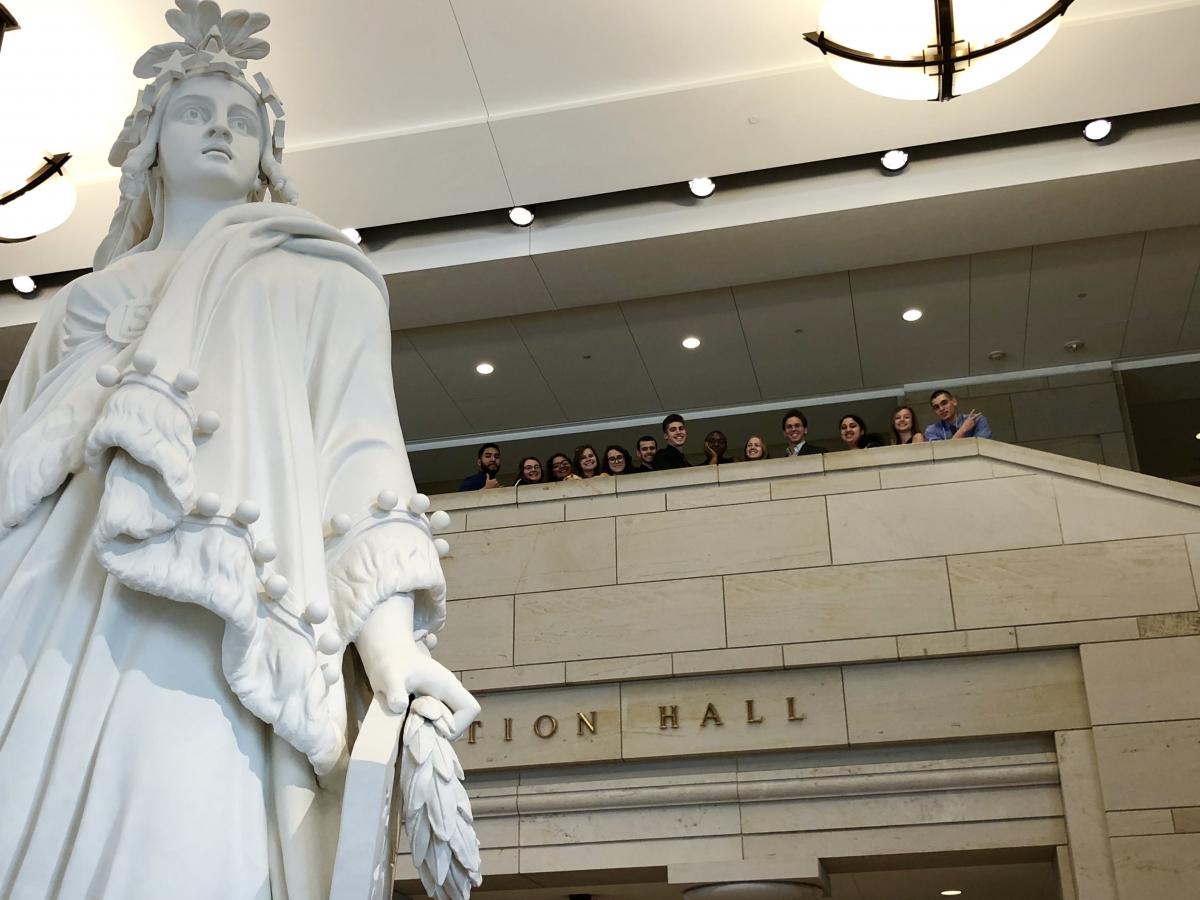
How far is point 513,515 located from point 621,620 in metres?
1.36

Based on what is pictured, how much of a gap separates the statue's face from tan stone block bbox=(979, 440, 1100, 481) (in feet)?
26.3

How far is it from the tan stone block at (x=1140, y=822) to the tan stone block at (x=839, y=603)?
5.48 feet

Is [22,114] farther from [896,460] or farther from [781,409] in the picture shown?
[781,409]

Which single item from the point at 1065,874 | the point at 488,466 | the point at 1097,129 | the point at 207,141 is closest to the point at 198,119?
the point at 207,141

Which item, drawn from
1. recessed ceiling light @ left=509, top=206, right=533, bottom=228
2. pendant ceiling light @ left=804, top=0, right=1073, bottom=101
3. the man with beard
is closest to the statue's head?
pendant ceiling light @ left=804, top=0, right=1073, bottom=101

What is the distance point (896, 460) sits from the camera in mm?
9922

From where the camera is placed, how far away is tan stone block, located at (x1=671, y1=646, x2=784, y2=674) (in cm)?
933

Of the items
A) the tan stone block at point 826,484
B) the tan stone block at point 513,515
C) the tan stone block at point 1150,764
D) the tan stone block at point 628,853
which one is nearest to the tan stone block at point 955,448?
the tan stone block at point 826,484

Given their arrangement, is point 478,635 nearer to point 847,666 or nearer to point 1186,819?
point 847,666

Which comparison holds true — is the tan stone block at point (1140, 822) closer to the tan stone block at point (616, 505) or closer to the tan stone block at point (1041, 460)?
the tan stone block at point (1041, 460)

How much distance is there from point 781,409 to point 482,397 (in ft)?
11.7

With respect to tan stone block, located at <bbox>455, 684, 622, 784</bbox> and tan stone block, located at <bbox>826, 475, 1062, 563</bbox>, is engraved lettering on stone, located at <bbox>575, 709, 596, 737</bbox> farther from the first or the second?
tan stone block, located at <bbox>826, 475, 1062, 563</bbox>

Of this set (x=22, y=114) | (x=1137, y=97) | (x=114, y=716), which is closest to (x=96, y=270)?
(x=114, y=716)

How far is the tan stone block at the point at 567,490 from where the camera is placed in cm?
1040
